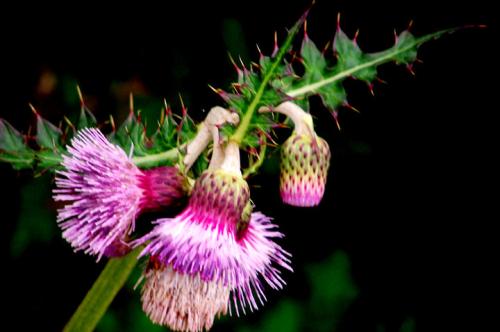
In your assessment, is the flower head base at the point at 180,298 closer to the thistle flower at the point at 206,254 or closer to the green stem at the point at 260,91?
the thistle flower at the point at 206,254

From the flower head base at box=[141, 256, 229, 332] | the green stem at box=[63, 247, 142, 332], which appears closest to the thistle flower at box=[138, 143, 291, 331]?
the flower head base at box=[141, 256, 229, 332]

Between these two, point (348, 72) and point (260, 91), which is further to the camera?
point (348, 72)

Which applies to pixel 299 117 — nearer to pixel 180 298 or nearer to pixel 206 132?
pixel 206 132

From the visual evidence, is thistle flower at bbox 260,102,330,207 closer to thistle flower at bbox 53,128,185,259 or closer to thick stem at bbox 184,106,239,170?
thick stem at bbox 184,106,239,170

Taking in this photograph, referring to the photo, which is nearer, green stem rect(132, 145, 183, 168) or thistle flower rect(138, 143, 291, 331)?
thistle flower rect(138, 143, 291, 331)

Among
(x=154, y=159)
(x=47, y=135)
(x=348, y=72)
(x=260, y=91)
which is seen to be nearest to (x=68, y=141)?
(x=47, y=135)

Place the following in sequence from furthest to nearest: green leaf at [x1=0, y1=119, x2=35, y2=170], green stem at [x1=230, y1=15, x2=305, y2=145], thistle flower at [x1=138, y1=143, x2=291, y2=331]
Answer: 1. green leaf at [x1=0, y1=119, x2=35, y2=170]
2. thistle flower at [x1=138, y1=143, x2=291, y2=331]
3. green stem at [x1=230, y1=15, x2=305, y2=145]
